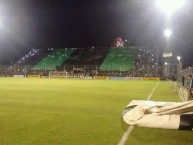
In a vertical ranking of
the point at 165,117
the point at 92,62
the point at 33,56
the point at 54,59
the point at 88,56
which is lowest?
the point at 165,117

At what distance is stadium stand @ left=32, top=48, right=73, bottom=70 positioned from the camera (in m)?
81.8

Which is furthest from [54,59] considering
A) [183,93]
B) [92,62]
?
[183,93]

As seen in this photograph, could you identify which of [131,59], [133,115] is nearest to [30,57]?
[131,59]

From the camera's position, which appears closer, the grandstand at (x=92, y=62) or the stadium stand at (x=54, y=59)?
the grandstand at (x=92, y=62)

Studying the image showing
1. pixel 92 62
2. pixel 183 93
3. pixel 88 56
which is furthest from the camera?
pixel 88 56

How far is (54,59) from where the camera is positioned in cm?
8738

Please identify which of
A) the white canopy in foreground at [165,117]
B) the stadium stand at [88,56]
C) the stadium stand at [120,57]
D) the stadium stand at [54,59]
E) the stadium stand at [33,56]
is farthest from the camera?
the stadium stand at [33,56]

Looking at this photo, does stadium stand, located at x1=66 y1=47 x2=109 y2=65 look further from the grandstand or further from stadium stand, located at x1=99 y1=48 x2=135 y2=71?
stadium stand, located at x1=99 y1=48 x2=135 y2=71

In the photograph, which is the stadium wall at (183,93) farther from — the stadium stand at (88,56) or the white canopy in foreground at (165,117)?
the stadium stand at (88,56)

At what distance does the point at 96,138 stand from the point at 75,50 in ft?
285

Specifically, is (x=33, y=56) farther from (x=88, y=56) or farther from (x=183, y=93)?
(x=183, y=93)

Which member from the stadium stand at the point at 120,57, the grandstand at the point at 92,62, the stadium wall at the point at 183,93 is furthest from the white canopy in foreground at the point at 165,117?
the stadium stand at the point at 120,57

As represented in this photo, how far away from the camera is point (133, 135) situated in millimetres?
8305

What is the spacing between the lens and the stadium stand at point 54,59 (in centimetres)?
8175
